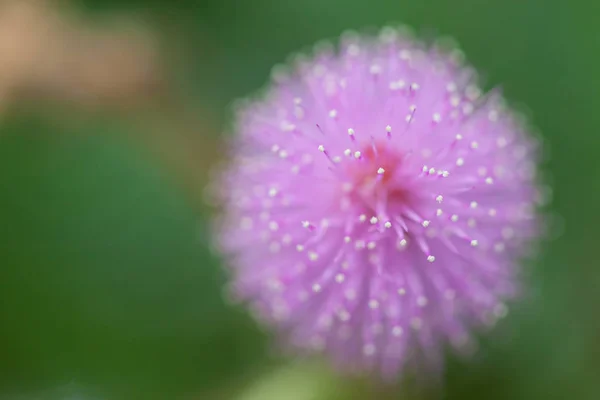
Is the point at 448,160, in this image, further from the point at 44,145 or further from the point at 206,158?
the point at 44,145

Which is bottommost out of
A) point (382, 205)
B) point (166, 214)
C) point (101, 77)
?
point (382, 205)

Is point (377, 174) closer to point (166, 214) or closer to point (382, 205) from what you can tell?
point (382, 205)

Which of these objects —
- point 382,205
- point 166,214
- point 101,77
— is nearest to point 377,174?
point 382,205

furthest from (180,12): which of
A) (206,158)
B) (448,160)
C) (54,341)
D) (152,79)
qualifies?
(448,160)

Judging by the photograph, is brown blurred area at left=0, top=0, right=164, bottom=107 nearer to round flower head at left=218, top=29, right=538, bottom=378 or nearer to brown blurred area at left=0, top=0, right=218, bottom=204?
brown blurred area at left=0, top=0, right=218, bottom=204

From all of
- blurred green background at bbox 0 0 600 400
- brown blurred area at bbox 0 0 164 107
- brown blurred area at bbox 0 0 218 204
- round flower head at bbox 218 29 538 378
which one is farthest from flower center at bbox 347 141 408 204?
brown blurred area at bbox 0 0 164 107

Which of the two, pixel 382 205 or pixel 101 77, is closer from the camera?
pixel 382 205

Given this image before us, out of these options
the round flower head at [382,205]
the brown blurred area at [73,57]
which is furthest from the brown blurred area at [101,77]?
the round flower head at [382,205]
